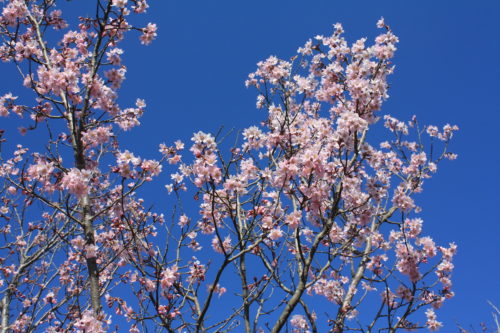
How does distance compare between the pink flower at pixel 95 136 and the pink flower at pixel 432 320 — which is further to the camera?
the pink flower at pixel 432 320

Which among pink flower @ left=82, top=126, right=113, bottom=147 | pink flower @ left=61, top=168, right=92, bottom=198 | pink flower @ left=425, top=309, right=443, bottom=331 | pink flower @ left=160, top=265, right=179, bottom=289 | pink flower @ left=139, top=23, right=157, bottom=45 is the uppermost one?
pink flower @ left=139, top=23, right=157, bottom=45

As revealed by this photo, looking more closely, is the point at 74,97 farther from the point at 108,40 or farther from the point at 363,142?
the point at 363,142

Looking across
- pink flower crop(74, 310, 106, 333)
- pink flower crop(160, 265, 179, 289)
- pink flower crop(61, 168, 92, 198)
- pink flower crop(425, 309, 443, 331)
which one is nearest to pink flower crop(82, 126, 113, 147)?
pink flower crop(61, 168, 92, 198)

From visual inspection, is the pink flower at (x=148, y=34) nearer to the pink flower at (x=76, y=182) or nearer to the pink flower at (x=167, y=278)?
the pink flower at (x=76, y=182)

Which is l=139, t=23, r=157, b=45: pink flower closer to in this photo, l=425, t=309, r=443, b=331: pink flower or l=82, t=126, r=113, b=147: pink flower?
l=82, t=126, r=113, b=147: pink flower

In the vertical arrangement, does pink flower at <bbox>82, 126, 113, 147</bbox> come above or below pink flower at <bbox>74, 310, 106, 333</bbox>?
above

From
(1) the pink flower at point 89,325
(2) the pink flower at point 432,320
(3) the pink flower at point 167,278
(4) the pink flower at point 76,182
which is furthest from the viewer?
(2) the pink flower at point 432,320

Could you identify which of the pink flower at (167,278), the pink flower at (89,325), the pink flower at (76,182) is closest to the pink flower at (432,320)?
the pink flower at (167,278)

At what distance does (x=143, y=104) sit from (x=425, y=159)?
5898 millimetres

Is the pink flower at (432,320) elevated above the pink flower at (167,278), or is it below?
below

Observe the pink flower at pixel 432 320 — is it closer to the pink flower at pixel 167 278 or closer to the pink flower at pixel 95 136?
the pink flower at pixel 167 278

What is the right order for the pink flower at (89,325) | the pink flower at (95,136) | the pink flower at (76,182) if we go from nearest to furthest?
the pink flower at (89,325)
the pink flower at (76,182)
the pink flower at (95,136)

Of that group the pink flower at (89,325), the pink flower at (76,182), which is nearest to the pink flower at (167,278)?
the pink flower at (89,325)

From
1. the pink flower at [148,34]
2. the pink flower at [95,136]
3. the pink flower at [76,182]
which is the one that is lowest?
A: the pink flower at [76,182]
